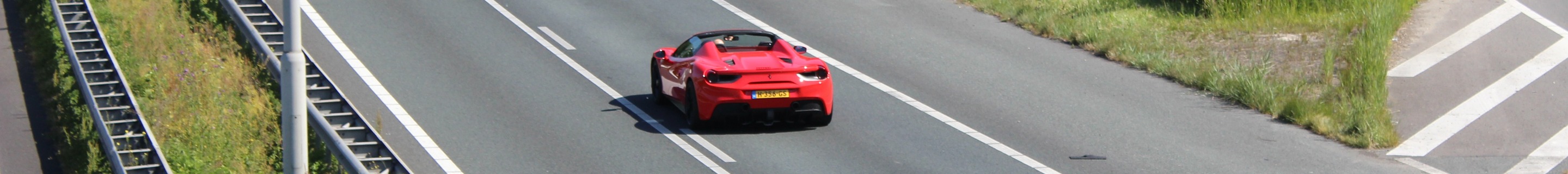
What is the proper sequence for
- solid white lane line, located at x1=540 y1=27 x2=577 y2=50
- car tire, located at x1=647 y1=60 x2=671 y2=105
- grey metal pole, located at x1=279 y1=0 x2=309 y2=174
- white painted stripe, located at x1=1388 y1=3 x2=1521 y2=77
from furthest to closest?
solid white lane line, located at x1=540 y1=27 x2=577 y2=50, white painted stripe, located at x1=1388 y1=3 x2=1521 y2=77, car tire, located at x1=647 y1=60 x2=671 y2=105, grey metal pole, located at x1=279 y1=0 x2=309 y2=174

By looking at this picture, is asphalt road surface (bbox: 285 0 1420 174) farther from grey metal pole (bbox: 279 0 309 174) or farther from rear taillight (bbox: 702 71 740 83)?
grey metal pole (bbox: 279 0 309 174)

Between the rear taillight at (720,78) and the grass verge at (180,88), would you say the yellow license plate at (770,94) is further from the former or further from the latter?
the grass verge at (180,88)

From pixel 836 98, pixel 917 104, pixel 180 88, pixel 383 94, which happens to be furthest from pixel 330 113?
pixel 917 104

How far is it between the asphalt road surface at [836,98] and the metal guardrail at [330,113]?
0.53m

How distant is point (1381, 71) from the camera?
1816cm

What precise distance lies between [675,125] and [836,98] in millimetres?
2402

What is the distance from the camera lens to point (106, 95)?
53.1 ft

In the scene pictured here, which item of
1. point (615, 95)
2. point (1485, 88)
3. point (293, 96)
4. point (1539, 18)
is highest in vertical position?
point (293, 96)

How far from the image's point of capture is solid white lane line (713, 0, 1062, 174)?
14539 millimetres

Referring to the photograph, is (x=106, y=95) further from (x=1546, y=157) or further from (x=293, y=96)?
(x=1546, y=157)

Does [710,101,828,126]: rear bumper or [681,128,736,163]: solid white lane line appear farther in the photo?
[710,101,828,126]: rear bumper

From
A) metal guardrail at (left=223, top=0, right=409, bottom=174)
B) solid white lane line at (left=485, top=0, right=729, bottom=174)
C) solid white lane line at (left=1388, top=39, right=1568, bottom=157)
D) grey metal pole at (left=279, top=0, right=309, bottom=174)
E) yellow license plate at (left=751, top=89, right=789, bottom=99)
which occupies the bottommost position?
solid white lane line at (left=1388, top=39, right=1568, bottom=157)

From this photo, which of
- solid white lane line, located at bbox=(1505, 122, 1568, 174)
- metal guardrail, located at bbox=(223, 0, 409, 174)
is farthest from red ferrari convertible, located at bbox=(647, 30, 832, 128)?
solid white lane line, located at bbox=(1505, 122, 1568, 174)

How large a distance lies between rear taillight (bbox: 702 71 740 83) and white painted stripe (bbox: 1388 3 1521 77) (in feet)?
27.9
